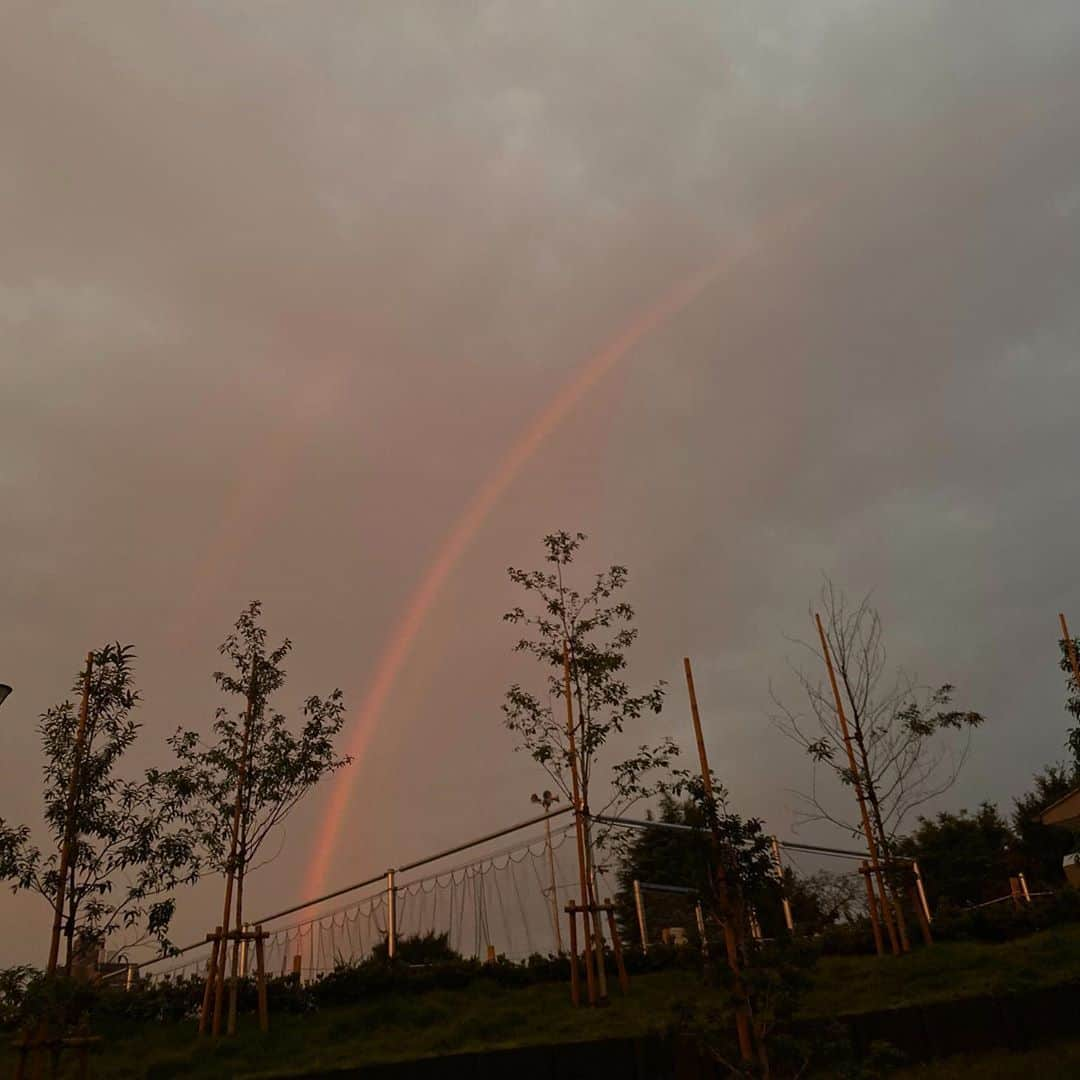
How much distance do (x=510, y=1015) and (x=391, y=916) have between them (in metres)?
3.95

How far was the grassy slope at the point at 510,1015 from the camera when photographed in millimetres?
9836

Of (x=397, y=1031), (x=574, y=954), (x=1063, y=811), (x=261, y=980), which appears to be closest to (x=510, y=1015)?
(x=574, y=954)

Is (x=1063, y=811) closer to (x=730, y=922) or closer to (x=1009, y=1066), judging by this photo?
(x=1009, y=1066)

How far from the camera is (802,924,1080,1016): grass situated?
33.5 ft

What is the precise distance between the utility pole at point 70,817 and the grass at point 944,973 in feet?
24.6

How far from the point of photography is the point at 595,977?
1193 centimetres

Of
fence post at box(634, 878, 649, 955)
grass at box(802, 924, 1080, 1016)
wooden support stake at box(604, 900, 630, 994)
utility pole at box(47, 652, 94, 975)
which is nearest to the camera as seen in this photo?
utility pole at box(47, 652, 94, 975)

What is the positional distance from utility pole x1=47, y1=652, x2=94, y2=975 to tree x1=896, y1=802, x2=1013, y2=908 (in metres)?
32.3

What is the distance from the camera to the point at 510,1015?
10758 mm

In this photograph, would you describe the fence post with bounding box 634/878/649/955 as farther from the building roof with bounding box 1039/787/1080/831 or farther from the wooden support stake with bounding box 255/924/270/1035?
the building roof with bounding box 1039/787/1080/831

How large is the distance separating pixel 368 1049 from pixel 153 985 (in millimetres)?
4740

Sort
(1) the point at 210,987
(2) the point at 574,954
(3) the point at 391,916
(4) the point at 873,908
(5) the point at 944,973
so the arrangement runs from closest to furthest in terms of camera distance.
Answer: (2) the point at 574,954, (5) the point at 944,973, (1) the point at 210,987, (4) the point at 873,908, (3) the point at 391,916

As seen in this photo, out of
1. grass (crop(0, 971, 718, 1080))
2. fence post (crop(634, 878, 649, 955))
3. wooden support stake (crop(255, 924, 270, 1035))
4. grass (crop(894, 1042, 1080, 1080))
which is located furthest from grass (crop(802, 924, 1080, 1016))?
wooden support stake (crop(255, 924, 270, 1035))

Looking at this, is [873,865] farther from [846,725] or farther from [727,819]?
[727,819]
